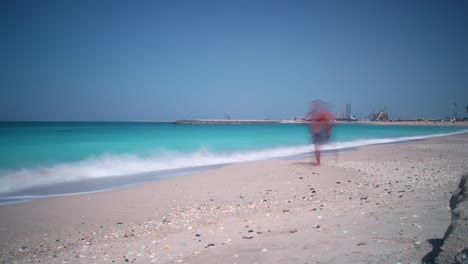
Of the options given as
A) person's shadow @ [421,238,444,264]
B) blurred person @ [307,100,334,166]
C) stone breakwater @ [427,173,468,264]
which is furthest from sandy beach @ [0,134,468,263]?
blurred person @ [307,100,334,166]

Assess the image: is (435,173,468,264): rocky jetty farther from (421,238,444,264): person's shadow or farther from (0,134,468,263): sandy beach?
(0,134,468,263): sandy beach

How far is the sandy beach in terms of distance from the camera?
433 centimetres

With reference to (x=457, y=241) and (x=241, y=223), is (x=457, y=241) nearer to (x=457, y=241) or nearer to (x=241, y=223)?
(x=457, y=241)

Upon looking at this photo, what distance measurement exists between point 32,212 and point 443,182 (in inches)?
437

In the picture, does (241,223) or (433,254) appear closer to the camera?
(433,254)

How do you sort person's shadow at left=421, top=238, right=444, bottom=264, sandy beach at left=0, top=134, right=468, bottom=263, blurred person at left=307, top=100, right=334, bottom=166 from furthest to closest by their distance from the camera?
blurred person at left=307, top=100, right=334, bottom=166 → sandy beach at left=0, top=134, right=468, bottom=263 → person's shadow at left=421, top=238, right=444, bottom=264

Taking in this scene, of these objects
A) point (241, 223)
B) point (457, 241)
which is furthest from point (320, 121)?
point (457, 241)

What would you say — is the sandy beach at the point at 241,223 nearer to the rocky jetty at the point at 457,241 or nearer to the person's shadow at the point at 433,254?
the person's shadow at the point at 433,254

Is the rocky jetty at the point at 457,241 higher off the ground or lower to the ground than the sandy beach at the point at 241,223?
higher

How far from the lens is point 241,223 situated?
20.0 ft

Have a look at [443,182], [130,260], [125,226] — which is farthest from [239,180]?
[130,260]

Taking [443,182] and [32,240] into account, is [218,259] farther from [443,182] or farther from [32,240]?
[443,182]

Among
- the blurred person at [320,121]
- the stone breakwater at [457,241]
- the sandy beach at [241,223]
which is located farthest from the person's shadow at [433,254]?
the blurred person at [320,121]

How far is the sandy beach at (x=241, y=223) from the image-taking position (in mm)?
4328
